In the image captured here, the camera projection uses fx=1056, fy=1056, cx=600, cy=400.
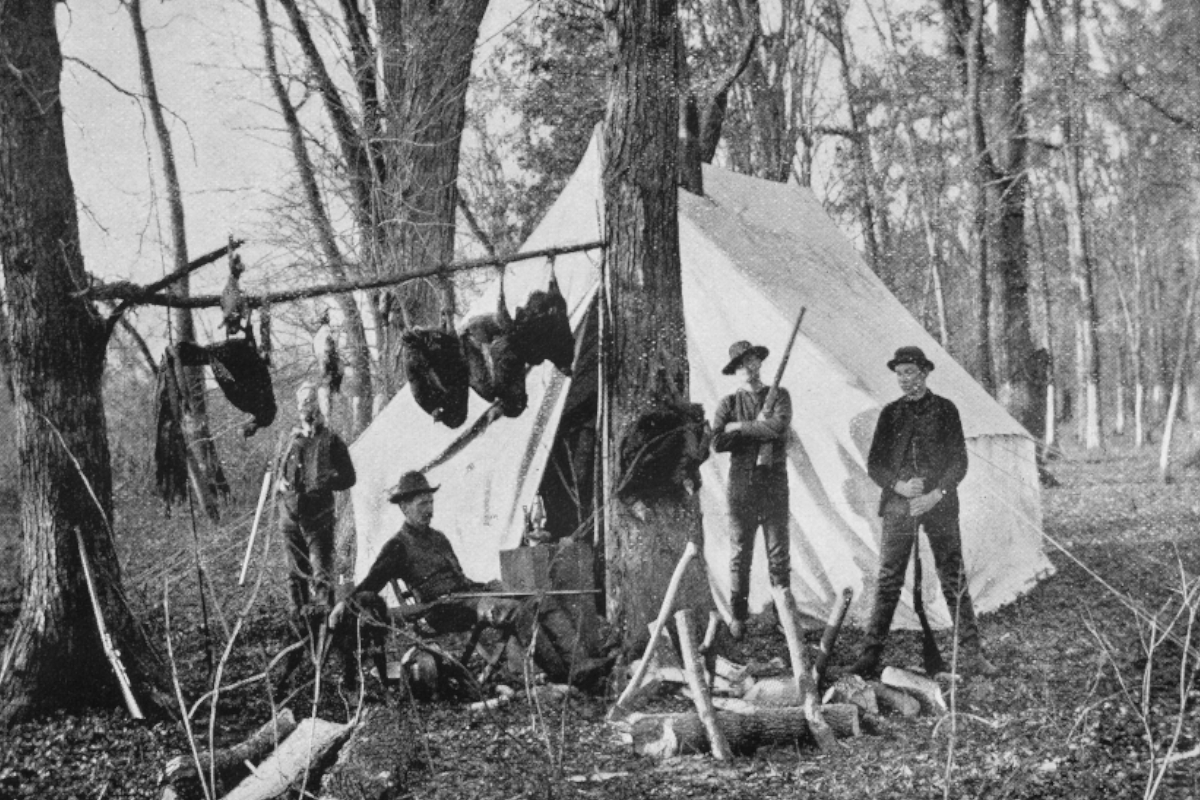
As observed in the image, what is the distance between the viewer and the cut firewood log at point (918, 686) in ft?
15.7

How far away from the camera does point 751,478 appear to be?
21.2 feet

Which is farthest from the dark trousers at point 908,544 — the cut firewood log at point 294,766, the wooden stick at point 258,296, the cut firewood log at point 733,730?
the cut firewood log at point 294,766

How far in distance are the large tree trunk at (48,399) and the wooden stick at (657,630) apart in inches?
92.9

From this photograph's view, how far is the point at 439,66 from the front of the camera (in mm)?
9977

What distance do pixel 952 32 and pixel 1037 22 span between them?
4.96 metres

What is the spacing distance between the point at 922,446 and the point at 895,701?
143 centimetres

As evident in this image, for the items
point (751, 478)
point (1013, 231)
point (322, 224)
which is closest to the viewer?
point (751, 478)

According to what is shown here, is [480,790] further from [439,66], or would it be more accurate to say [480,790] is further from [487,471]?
[439,66]

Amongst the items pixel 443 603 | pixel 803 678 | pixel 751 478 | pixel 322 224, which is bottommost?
pixel 803 678

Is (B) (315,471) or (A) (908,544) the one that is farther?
(B) (315,471)

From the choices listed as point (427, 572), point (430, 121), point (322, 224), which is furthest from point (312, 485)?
point (322, 224)

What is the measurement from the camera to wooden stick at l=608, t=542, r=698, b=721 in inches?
183

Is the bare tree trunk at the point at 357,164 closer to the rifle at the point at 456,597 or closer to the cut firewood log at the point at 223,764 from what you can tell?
the rifle at the point at 456,597

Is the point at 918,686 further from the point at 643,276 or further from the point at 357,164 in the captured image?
the point at 357,164
